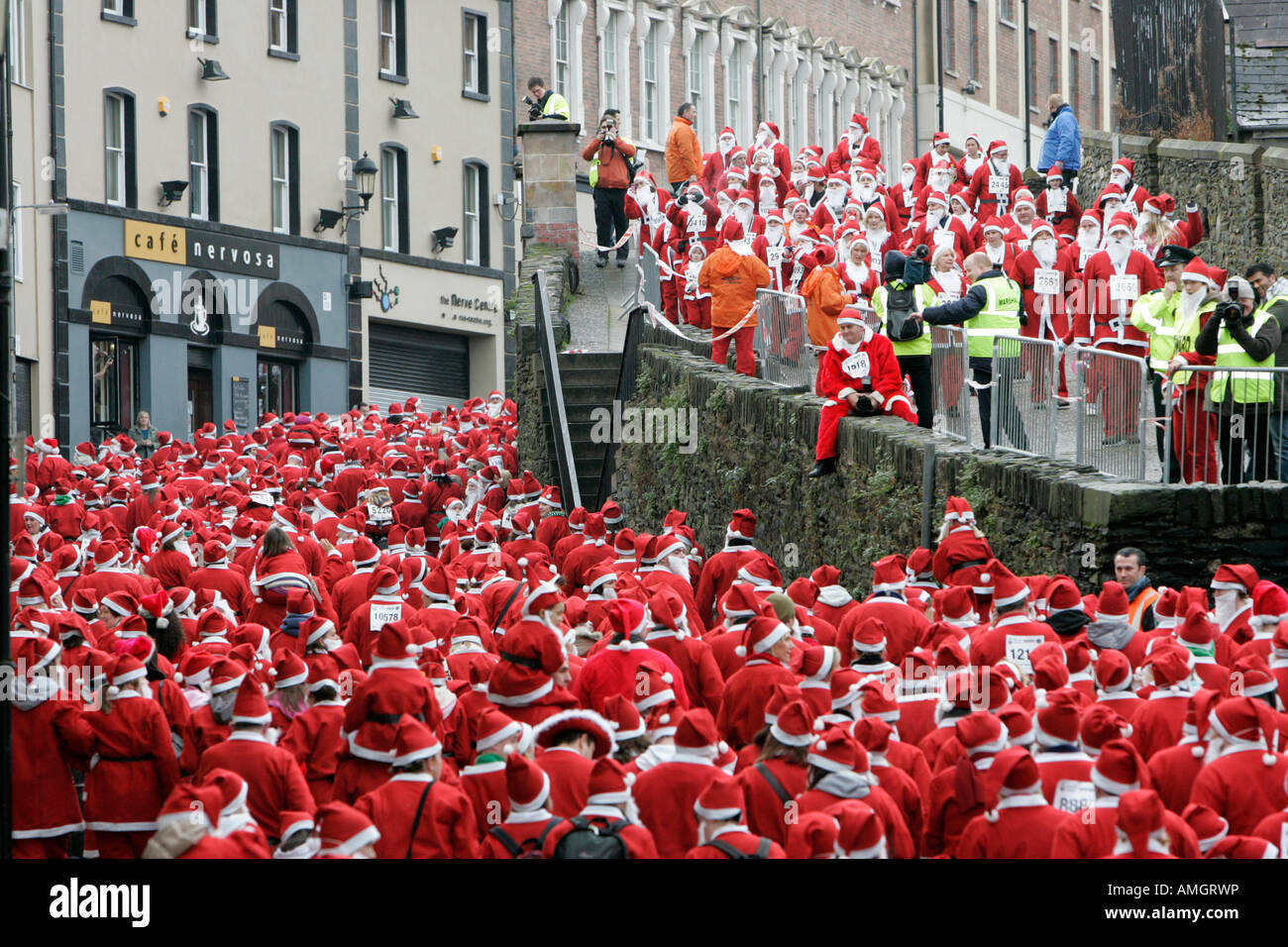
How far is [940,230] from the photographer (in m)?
21.9

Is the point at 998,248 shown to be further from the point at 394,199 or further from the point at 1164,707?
the point at 394,199

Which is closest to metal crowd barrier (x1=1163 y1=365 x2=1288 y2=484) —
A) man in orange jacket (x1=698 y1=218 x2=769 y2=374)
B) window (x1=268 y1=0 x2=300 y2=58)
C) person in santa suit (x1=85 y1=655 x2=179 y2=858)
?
person in santa suit (x1=85 y1=655 x2=179 y2=858)

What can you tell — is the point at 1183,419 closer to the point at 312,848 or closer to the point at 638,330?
the point at 312,848

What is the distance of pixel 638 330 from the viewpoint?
2398 cm

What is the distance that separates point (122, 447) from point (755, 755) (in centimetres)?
2247

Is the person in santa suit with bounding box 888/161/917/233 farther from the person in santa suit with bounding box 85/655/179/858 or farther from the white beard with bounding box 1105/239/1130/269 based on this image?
the person in santa suit with bounding box 85/655/179/858

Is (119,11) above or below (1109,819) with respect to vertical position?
above

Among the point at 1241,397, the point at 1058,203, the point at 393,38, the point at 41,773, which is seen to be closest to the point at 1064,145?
the point at 1058,203

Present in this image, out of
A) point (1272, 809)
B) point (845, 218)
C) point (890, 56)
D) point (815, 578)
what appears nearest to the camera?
point (1272, 809)

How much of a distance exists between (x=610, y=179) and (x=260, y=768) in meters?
20.5

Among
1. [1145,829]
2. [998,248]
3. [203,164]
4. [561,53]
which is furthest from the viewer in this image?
[561,53]

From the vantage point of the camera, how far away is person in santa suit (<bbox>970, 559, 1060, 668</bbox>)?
10.5m

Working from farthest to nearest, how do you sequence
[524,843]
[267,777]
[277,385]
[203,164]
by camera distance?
[277,385], [203,164], [267,777], [524,843]
